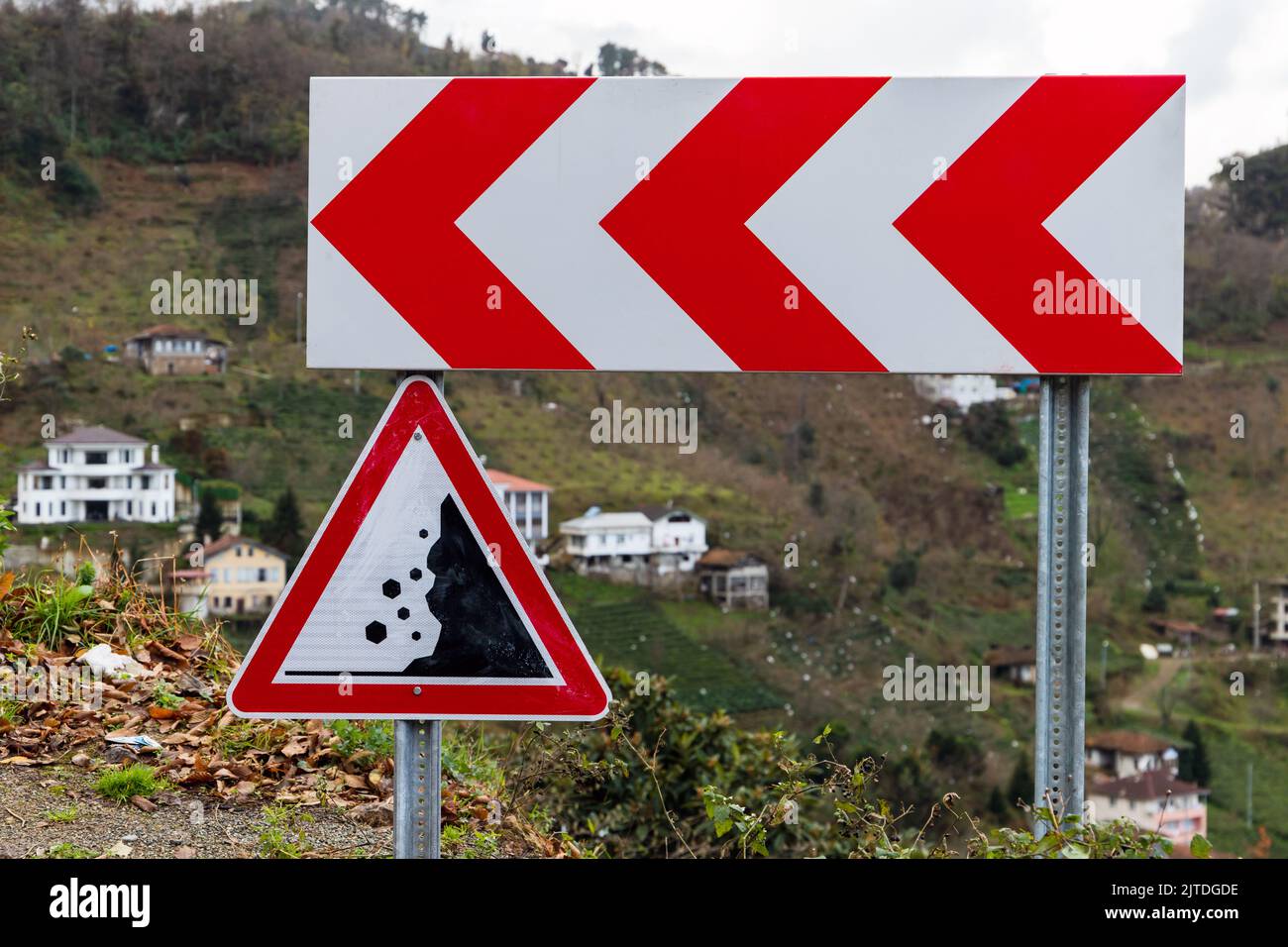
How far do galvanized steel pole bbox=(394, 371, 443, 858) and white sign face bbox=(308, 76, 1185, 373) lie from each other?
1.78 ft

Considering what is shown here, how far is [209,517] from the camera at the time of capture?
143 ft

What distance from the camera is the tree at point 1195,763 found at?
4606 centimetres

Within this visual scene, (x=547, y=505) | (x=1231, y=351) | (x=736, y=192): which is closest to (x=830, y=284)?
(x=736, y=192)

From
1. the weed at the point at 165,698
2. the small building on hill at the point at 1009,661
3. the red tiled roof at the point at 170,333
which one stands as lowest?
the small building on hill at the point at 1009,661

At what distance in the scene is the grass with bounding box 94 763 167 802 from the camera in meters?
2.62

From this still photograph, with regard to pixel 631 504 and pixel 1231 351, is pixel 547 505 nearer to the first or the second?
pixel 631 504

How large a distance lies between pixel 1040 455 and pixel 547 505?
4782 centimetres

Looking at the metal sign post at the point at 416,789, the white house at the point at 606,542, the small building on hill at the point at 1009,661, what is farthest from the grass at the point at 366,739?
the white house at the point at 606,542

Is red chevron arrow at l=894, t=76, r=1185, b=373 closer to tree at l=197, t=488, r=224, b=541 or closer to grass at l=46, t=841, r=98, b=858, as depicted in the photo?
grass at l=46, t=841, r=98, b=858

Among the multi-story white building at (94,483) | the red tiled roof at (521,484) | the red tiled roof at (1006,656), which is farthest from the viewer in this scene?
the red tiled roof at (1006,656)

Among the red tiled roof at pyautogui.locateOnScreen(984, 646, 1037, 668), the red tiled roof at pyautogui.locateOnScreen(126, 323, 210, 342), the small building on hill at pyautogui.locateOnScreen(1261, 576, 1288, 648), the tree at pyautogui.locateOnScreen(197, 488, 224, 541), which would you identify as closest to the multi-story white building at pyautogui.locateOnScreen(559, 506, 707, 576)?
the red tiled roof at pyautogui.locateOnScreen(984, 646, 1037, 668)

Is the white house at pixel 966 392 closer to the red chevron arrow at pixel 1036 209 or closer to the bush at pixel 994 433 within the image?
the bush at pixel 994 433

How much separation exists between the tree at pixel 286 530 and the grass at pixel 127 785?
38648mm
